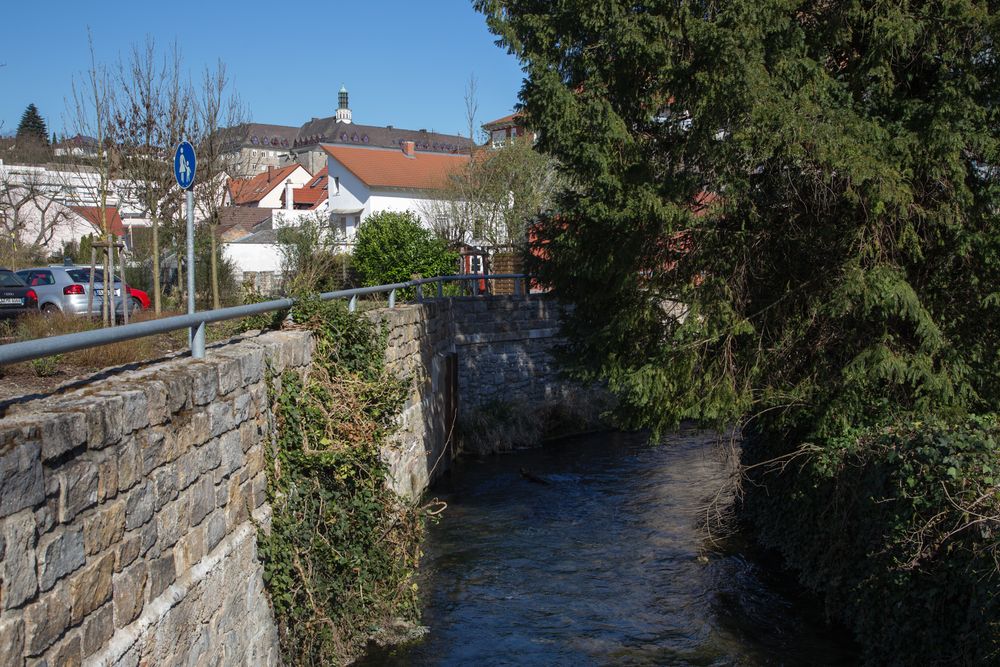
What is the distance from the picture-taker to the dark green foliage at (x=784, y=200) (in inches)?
350

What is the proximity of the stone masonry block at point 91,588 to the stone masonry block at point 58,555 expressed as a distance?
0.07m

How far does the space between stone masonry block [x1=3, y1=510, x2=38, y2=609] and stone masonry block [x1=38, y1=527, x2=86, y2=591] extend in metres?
0.07

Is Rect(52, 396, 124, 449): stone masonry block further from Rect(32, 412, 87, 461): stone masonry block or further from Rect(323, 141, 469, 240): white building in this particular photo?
Rect(323, 141, 469, 240): white building

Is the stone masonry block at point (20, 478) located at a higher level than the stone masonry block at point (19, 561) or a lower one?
higher

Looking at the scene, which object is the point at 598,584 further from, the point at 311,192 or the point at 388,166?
the point at 311,192

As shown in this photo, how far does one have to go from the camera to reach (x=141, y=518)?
4309 mm

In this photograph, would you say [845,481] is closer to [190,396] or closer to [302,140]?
[190,396]

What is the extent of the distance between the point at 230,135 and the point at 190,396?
49.8 ft

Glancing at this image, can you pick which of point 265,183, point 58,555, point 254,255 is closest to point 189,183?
point 58,555

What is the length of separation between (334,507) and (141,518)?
9.55 ft

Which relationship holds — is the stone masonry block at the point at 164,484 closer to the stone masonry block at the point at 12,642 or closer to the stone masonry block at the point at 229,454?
the stone masonry block at the point at 229,454

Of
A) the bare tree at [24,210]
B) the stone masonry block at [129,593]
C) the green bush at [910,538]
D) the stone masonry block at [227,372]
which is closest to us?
the stone masonry block at [129,593]

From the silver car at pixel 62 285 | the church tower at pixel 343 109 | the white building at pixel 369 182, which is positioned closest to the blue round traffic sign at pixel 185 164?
the silver car at pixel 62 285

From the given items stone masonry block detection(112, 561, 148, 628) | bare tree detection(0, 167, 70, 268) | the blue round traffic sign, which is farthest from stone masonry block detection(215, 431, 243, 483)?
bare tree detection(0, 167, 70, 268)
